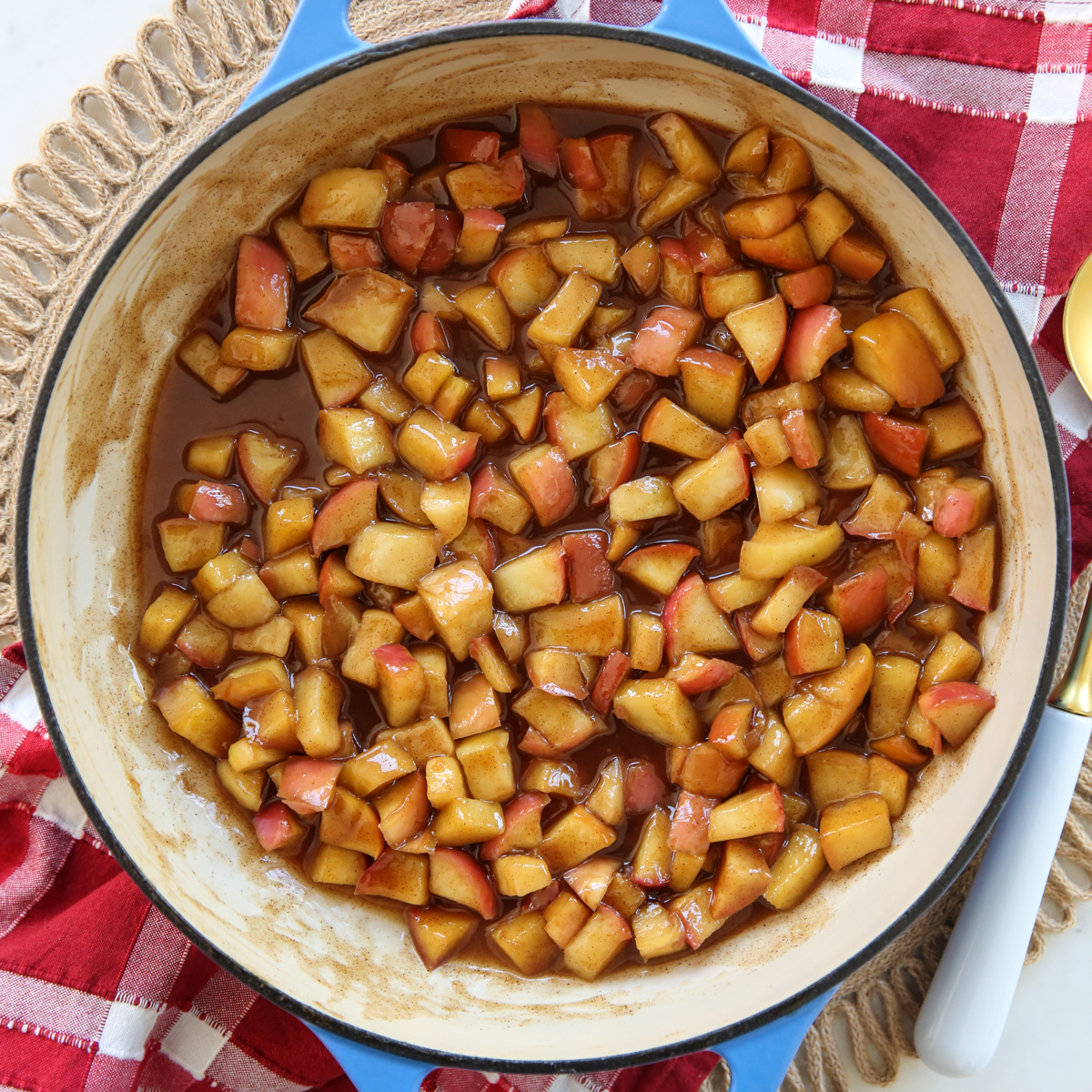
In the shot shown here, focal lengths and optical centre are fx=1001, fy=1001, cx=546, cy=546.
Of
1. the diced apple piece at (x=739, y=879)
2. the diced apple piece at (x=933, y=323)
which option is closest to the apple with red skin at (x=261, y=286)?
the diced apple piece at (x=933, y=323)

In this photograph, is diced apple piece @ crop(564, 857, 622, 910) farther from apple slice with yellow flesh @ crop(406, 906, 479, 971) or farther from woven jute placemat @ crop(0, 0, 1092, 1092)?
woven jute placemat @ crop(0, 0, 1092, 1092)

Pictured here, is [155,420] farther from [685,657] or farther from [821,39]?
[821,39]

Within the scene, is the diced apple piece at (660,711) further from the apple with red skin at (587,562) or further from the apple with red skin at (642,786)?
the apple with red skin at (587,562)

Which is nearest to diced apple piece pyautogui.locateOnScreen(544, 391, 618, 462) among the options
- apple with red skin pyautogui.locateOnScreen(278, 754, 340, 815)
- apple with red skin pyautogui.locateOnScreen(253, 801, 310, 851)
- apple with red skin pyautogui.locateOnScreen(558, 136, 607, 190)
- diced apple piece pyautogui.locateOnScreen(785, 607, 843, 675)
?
apple with red skin pyautogui.locateOnScreen(558, 136, 607, 190)

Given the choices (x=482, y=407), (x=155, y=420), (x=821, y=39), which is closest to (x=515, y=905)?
(x=482, y=407)

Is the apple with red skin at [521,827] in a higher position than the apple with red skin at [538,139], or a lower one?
lower
